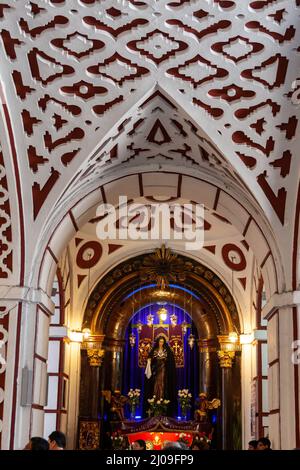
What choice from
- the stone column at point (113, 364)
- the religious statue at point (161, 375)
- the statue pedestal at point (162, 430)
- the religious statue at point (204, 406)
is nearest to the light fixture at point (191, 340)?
the religious statue at point (161, 375)

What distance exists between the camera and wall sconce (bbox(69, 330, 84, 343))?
15.3m

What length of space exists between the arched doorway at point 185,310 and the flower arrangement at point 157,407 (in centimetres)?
79

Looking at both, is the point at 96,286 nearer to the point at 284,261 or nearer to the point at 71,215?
the point at 71,215

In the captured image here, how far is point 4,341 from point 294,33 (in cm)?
542

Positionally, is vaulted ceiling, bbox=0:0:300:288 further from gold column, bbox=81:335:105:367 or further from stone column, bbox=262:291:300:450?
gold column, bbox=81:335:105:367

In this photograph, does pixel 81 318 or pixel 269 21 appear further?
pixel 81 318

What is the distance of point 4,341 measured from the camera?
998cm

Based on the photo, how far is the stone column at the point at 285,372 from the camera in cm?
967

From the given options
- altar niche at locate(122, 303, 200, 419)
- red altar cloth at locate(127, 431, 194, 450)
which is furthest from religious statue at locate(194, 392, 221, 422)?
altar niche at locate(122, 303, 200, 419)

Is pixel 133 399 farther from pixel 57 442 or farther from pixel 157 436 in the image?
pixel 57 442

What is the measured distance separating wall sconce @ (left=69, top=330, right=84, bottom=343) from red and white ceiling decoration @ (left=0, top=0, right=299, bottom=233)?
555 cm

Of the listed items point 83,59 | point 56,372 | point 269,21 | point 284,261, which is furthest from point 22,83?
point 56,372

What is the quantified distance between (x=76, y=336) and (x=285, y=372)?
6454 mm

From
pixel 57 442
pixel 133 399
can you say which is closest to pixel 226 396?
pixel 133 399
